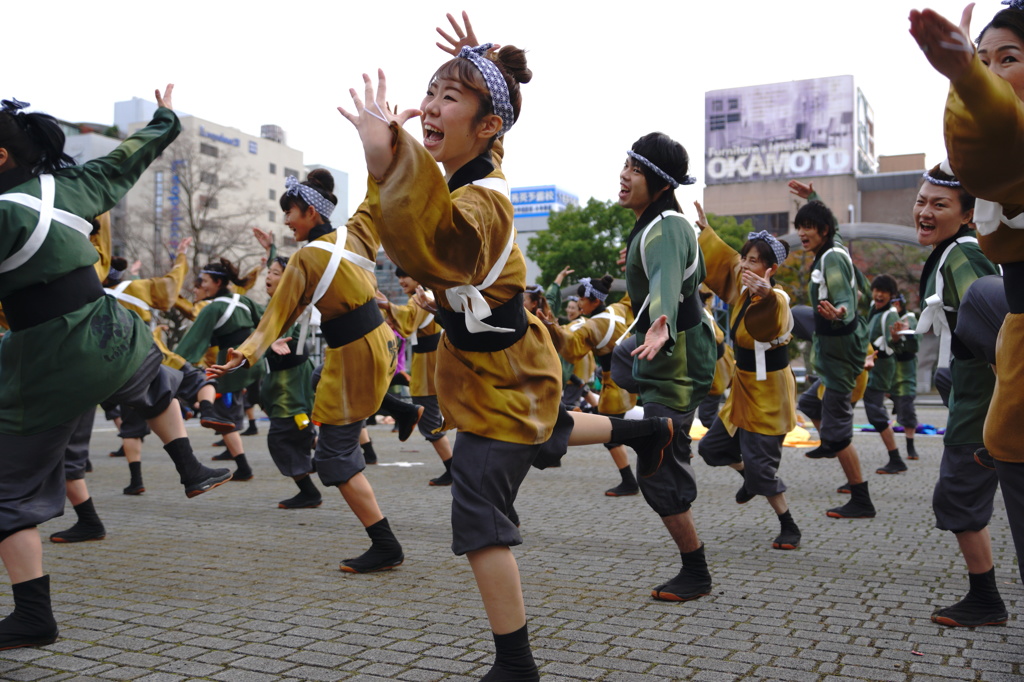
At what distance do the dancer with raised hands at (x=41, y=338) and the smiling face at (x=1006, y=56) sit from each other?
10.6 feet

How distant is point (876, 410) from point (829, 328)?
3.00m

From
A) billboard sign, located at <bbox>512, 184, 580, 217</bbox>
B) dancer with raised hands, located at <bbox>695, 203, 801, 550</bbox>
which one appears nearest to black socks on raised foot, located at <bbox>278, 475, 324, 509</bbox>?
dancer with raised hands, located at <bbox>695, 203, 801, 550</bbox>

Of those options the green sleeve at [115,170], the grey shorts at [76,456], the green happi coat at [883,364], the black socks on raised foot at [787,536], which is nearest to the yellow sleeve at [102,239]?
the grey shorts at [76,456]

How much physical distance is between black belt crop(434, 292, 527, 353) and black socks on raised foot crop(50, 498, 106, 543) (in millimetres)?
3859

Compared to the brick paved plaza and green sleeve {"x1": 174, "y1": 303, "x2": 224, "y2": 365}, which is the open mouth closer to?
the brick paved plaza

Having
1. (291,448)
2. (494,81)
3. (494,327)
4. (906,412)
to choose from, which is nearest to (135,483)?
(291,448)

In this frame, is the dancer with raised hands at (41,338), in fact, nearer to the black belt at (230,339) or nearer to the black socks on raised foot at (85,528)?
the black socks on raised foot at (85,528)

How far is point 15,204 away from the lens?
349 centimetres

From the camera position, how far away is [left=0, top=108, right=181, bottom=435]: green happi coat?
353 centimetres

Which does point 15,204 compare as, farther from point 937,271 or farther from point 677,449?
point 937,271

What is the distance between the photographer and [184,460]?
4.81 meters

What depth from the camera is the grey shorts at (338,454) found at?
16.6ft

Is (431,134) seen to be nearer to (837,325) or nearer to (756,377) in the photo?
(756,377)

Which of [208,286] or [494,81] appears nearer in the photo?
[494,81]
